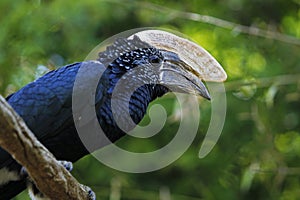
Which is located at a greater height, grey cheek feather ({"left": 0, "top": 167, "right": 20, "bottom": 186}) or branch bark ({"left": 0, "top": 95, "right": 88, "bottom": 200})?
branch bark ({"left": 0, "top": 95, "right": 88, "bottom": 200})

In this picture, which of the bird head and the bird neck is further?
the bird head

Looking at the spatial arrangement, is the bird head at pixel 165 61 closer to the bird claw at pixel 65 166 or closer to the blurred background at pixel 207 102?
the bird claw at pixel 65 166

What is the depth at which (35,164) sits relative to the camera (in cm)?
217

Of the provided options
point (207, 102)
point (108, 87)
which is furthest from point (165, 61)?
point (207, 102)

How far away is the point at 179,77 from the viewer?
3061mm

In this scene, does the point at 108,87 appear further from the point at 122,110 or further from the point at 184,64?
the point at 184,64

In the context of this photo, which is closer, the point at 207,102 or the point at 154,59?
the point at 154,59

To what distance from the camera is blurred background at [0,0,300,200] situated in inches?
177

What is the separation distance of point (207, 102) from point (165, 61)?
4.71 ft

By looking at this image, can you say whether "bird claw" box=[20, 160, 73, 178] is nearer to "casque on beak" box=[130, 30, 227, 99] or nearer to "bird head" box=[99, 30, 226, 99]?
"bird head" box=[99, 30, 226, 99]

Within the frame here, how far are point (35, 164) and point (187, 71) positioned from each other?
1.10 metres

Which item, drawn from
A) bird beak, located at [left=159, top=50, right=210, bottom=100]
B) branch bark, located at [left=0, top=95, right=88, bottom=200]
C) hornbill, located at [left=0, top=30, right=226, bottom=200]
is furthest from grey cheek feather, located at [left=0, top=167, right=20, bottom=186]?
bird beak, located at [left=159, top=50, right=210, bottom=100]

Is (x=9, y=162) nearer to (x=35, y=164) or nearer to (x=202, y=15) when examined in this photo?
(x=35, y=164)

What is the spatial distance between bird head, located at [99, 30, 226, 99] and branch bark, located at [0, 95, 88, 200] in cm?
72
